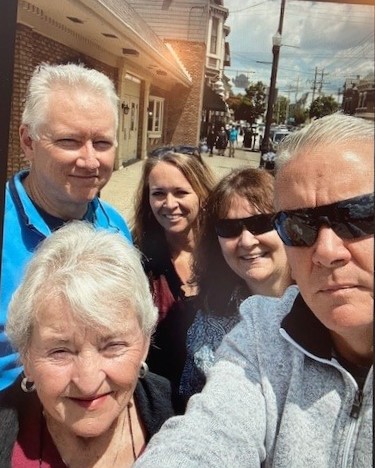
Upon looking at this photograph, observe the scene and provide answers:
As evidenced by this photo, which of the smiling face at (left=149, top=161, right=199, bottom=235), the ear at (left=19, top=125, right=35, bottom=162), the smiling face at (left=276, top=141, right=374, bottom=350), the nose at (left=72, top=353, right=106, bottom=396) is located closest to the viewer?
the smiling face at (left=276, top=141, right=374, bottom=350)

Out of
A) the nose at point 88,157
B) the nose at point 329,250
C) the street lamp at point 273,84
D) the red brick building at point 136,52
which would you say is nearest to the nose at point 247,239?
the street lamp at point 273,84

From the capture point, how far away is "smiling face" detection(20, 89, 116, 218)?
1232 millimetres

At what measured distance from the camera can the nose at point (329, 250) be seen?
0.73 meters

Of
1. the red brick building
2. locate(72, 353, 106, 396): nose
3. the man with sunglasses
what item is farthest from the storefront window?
locate(72, 353, 106, 396): nose

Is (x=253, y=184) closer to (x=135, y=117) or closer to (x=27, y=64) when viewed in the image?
(x=135, y=117)

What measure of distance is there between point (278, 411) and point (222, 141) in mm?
692

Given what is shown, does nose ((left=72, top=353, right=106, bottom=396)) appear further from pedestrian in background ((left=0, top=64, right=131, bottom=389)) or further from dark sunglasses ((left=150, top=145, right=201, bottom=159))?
dark sunglasses ((left=150, top=145, right=201, bottom=159))

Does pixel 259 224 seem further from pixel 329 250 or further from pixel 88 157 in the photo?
pixel 329 250

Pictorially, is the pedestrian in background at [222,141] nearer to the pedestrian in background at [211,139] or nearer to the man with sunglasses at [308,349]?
the pedestrian in background at [211,139]

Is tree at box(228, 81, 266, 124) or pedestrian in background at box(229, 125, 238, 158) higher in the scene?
tree at box(228, 81, 266, 124)

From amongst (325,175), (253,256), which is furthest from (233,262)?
(325,175)

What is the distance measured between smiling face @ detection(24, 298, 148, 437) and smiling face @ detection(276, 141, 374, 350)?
46 cm

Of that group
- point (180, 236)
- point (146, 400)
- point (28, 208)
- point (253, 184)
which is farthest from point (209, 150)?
point (146, 400)

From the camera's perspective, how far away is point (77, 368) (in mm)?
1063
